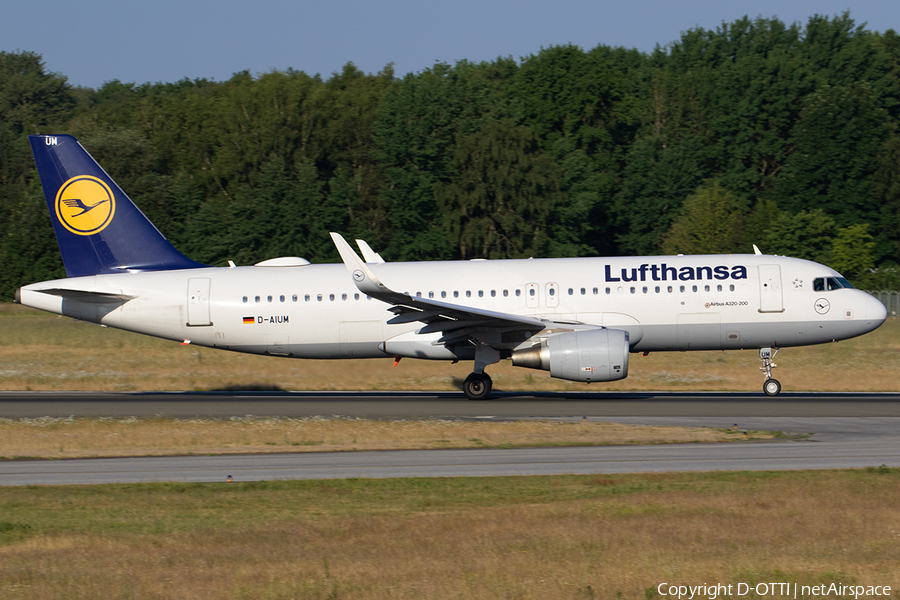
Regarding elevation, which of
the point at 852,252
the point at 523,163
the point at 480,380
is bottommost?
the point at 480,380

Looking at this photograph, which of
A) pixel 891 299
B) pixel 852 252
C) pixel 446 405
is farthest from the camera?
pixel 852 252

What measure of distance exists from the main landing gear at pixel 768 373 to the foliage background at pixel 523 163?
3773 cm

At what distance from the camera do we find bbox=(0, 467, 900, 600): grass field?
1041 centimetres

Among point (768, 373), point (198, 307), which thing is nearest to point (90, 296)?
point (198, 307)

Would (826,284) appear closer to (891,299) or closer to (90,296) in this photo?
(90,296)

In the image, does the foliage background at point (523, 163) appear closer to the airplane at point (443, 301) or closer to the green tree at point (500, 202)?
the green tree at point (500, 202)

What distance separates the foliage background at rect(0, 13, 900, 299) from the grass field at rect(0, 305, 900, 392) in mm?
24801

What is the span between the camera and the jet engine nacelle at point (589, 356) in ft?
83.9

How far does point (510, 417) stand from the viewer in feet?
79.6

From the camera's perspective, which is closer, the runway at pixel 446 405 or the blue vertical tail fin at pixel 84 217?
the runway at pixel 446 405

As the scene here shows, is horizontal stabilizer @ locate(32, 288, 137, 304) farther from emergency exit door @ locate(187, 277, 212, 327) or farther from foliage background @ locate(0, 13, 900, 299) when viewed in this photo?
foliage background @ locate(0, 13, 900, 299)

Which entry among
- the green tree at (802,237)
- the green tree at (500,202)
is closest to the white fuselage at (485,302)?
the green tree at (500,202)

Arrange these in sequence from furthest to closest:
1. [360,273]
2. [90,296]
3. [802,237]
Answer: [802,237]
[90,296]
[360,273]

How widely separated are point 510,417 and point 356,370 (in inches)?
284
